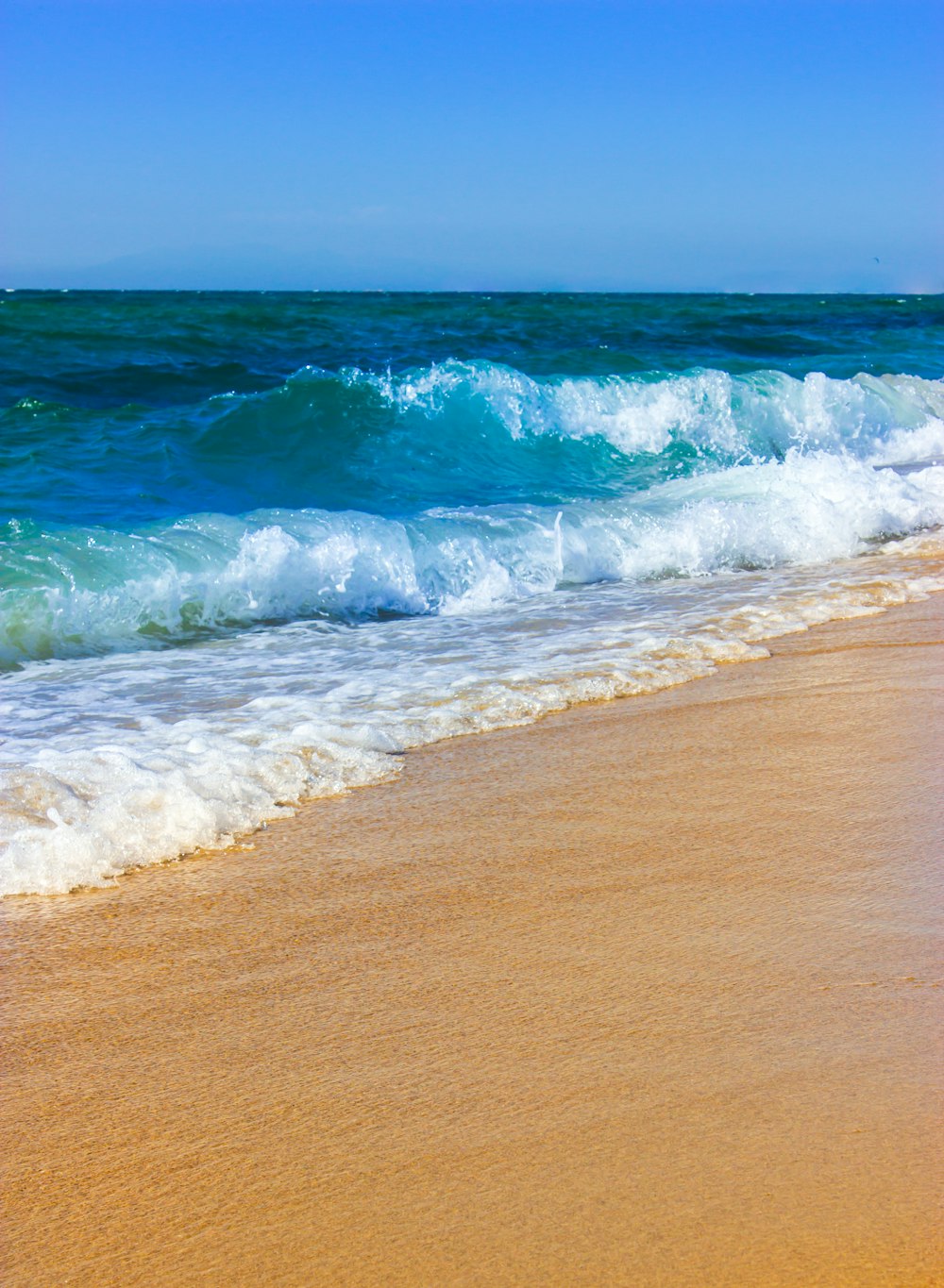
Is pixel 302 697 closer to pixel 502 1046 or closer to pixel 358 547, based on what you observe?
pixel 502 1046

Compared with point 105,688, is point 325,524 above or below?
above

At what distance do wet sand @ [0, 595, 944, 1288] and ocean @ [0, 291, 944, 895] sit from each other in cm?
43

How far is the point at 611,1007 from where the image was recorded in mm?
1814

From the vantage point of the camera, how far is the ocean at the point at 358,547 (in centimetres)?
316

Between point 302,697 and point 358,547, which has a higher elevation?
point 358,547

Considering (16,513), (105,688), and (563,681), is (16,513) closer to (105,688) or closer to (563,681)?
(105,688)

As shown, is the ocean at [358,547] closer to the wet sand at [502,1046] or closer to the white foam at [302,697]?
the white foam at [302,697]

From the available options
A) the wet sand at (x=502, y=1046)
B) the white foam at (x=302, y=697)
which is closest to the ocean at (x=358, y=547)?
the white foam at (x=302, y=697)

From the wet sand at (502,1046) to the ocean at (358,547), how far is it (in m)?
0.43

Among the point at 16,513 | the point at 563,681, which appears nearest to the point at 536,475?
the point at 16,513

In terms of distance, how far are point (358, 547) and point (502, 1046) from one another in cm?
454

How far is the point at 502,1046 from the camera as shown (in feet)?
5.64

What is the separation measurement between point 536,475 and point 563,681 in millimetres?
6196

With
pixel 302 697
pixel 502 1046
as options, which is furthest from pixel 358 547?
pixel 502 1046
